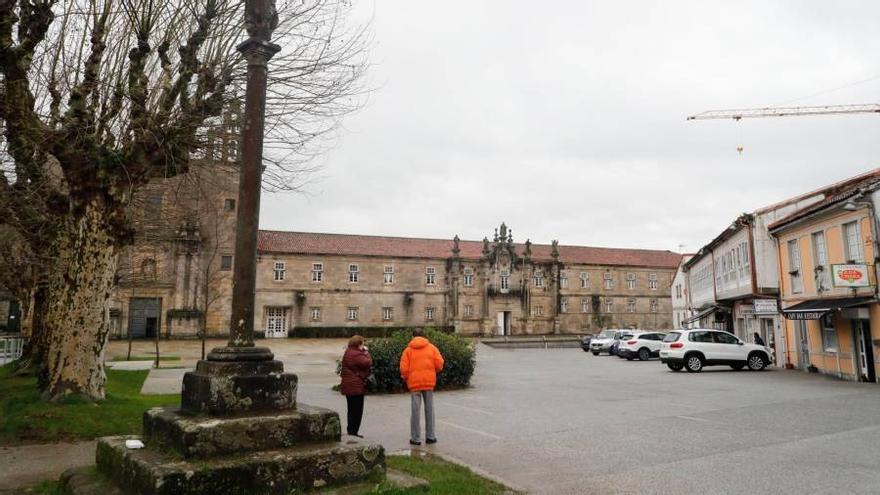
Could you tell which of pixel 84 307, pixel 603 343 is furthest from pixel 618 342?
pixel 84 307

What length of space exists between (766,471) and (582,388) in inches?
421

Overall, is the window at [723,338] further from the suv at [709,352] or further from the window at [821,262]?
the window at [821,262]

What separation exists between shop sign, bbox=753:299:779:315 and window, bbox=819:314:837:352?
1973mm

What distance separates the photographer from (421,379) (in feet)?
31.4

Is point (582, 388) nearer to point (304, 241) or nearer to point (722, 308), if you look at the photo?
point (722, 308)

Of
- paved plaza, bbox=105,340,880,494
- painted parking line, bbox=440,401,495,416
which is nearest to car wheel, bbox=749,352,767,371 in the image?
paved plaza, bbox=105,340,880,494

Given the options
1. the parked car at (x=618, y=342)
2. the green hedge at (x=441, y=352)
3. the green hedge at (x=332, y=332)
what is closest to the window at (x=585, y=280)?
the green hedge at (x=332, y=332)

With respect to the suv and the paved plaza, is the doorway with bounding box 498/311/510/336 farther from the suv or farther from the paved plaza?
the paved plaza

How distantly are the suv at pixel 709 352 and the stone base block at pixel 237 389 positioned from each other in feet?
69.9

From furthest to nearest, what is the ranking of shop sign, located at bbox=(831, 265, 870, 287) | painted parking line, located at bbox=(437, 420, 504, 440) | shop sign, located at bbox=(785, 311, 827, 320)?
1. shop sign, located at bbox=(785, 311, 827, 320)
2. shop sign, located at bbox=(831, 265, 870, 287)
3. painted parking line, located at bbox=(437, 420, 504, 440)

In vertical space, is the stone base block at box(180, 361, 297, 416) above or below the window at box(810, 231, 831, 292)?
below

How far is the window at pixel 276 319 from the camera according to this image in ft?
169

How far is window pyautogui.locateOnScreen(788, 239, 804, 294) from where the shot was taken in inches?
945

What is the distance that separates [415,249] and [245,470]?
174 feet
